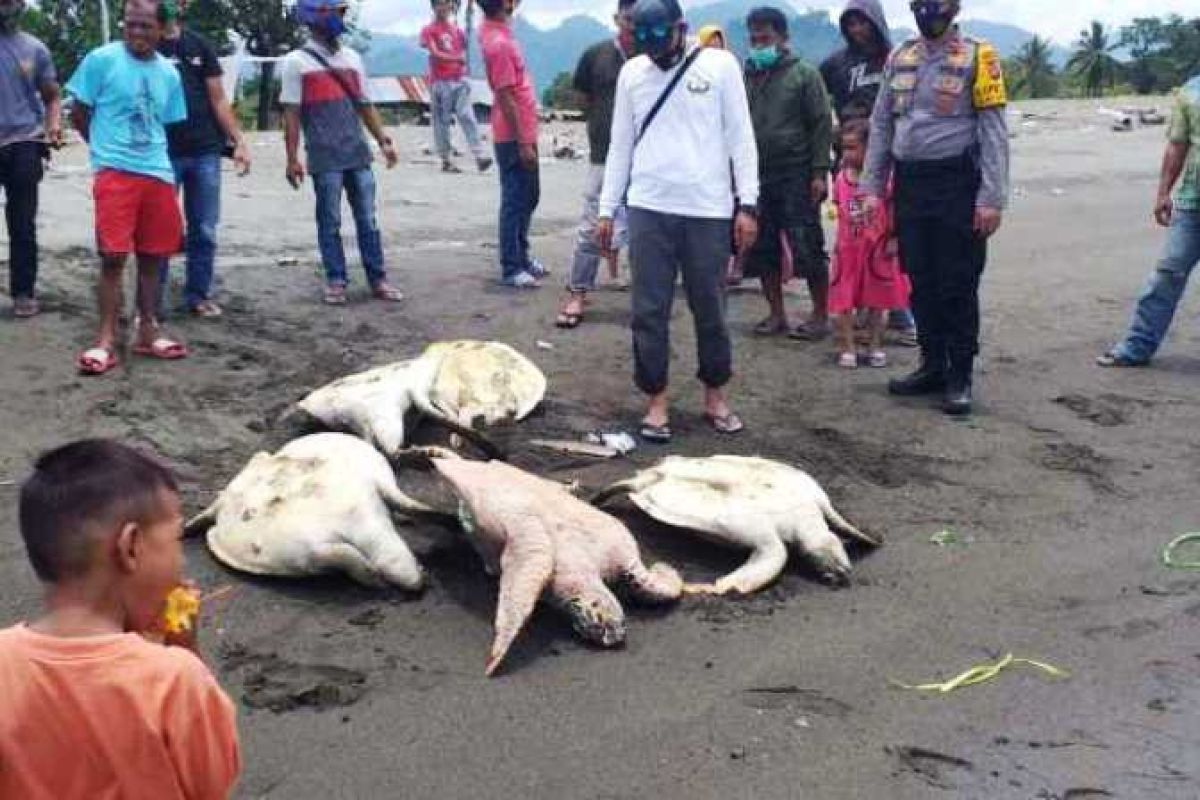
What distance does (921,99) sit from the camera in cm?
582

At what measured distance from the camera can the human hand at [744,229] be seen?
5355 millimetres

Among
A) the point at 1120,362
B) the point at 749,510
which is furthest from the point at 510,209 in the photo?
the point at 749,510

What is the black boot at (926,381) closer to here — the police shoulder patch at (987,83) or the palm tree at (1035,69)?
the police shoulder patch at (987,83)

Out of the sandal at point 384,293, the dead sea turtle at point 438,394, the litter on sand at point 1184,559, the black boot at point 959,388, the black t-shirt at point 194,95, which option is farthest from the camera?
the sandal at point 384,293

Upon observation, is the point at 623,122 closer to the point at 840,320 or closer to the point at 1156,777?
the point at 840,320

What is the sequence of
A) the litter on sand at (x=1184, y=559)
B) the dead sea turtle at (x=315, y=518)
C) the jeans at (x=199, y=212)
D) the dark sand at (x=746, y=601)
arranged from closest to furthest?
1. the dark sand at (x=746, y=601)
2. the dead sea turtle at (x=315, y=518)
3. the litter on sand at (x=1184, y=559)
4. the jeans at (x=199, y=212)

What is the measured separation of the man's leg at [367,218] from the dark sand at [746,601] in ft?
0.78

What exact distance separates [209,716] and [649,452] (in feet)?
12.5

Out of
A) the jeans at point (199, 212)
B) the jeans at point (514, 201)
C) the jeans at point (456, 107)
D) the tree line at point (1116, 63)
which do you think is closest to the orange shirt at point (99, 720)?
the jeans at point (199, 212)

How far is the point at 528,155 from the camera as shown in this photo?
7652mm

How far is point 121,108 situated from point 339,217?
170 cm

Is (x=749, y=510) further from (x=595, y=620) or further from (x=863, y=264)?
(x=863, y=264)

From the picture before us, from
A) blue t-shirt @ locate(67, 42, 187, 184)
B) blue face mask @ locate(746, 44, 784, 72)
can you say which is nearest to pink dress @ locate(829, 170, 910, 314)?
blue face mask @ locate(746, 44, 784, 72)

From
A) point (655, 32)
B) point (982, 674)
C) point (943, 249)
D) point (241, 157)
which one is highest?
point (655, 32)
